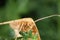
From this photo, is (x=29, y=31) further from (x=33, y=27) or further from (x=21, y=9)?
(x=21, y=9)

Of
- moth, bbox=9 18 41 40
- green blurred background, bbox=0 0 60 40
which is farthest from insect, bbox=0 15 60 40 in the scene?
green blurred background, bbox=0 0 60 40

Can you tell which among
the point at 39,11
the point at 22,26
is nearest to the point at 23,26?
the point at 22,26

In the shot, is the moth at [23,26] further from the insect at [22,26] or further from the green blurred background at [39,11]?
the green blurred background at [39,11]

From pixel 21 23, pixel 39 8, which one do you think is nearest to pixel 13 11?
pixel 39 8

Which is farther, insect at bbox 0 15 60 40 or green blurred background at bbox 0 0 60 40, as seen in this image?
green blurred background at bbox 0 0 60 40

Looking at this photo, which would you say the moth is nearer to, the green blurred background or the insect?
the insect

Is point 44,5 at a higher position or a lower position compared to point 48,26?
higher

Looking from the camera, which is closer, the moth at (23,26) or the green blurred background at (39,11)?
the moth at (23,26)

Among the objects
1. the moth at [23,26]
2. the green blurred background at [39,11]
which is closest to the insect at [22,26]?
the moth at [23,26]
